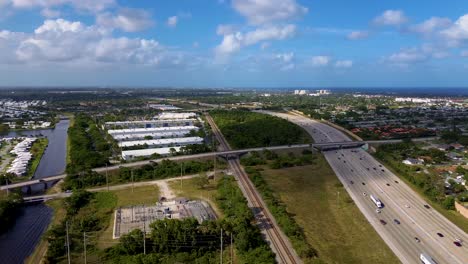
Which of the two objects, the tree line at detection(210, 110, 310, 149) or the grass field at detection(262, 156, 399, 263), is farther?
the tree line at detection(210, 110, 310, 149)

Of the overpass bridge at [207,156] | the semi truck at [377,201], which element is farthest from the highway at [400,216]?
the overpass bridge at [207,156]

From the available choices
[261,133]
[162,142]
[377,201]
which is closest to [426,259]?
[377,201]

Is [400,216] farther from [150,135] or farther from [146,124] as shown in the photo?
[146,124]

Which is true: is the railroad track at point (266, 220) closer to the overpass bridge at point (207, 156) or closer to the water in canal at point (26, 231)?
the overpass bridge at point (207, 156)

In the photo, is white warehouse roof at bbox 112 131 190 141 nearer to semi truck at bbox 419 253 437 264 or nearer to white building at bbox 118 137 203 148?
white building at bbox 118 137 203 148

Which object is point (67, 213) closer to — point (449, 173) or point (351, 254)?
A: point (351, 254)

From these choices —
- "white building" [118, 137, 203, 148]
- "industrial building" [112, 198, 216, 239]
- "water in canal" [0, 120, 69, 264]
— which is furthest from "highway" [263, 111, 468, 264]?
"water in canal" [0, 120, 69, 264]
